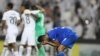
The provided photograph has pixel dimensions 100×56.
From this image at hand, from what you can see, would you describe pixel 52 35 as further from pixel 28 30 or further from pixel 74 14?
pixel 74 14

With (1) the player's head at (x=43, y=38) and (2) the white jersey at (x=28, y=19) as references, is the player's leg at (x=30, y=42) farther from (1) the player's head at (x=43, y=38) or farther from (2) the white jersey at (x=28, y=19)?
(1) the player's head at (x=43, y=38)

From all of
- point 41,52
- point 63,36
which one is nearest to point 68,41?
point 63,36

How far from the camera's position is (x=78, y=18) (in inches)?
638

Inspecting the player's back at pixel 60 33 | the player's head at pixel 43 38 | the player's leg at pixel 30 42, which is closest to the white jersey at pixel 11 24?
the player's leg at pixel 30 42

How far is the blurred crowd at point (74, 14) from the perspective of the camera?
635 inches

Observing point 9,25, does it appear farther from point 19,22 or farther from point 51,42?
point 51,42

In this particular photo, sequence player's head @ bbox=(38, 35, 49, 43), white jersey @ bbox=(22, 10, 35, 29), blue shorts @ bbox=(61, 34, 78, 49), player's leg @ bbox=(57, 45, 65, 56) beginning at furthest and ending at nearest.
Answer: white jersey @ bbox=(22, 10, 35, 29) < blue shorts @ bbox=(61, 34, 78, 49) < player's leg @ bbox=(57, 45, 65, 56) < player's head @ bbox=(38, 35, 49, 43)

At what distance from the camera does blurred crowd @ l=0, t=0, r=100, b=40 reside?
16.1 meters

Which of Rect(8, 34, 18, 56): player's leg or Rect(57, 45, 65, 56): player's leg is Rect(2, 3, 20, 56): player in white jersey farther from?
Rect(57, 45, 65, 56): player's leg

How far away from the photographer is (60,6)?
16547mm

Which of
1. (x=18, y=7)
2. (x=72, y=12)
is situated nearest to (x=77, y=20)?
(x=72, y=12)

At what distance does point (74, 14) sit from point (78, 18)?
Result: 22cm

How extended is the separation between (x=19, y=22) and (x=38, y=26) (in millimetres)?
734

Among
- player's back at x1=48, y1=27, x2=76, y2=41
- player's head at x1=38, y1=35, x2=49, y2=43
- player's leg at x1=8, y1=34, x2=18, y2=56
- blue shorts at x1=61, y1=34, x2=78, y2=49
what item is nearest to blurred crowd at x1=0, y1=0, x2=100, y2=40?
player's leg at x1=8, y1=34, x2=18, y2=56
